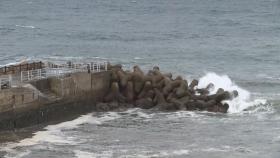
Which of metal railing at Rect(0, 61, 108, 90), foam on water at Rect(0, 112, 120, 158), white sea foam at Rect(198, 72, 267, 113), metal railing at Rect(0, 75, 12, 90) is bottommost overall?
foam on water at Rect(0, 112, 120, 158)

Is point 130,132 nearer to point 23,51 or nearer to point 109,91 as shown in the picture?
point 109,91

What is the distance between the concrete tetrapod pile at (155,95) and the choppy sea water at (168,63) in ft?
2.26

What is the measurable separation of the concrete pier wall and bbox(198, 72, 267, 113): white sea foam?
739 cm

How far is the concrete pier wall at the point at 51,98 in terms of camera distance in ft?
111

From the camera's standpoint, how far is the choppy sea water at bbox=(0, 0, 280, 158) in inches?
1261

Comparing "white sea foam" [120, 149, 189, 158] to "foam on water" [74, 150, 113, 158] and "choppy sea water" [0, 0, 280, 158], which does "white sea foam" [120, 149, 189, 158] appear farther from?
"foam on water" [74, 150, 113, 158]

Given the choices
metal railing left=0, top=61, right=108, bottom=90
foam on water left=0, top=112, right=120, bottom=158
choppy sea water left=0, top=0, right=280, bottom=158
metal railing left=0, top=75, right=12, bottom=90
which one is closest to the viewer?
foam on water left=0, top=112, right=120, bottom=158

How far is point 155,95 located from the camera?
39094 mm

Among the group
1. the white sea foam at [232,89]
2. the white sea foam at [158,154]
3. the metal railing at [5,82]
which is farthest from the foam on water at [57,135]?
the white sea foam at [232,89]

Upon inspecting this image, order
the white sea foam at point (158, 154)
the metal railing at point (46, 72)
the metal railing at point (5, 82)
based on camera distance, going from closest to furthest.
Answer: the white sea foam at point (158, 154)
the metal railing at point (5, 82)
the metal railing at point (46, 72)

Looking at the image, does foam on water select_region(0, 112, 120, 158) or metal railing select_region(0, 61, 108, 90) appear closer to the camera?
foam on water select_region(0, 112, 120, 158)

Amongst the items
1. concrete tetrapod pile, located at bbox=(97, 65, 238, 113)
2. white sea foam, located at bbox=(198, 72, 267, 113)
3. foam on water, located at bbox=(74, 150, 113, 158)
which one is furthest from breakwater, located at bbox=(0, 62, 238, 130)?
foam on water, located at bbox=(74, 150, 113, 158)

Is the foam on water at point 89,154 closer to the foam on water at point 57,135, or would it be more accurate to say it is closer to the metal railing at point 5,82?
the foam on water at point 57,135

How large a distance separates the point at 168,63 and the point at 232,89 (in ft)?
44.4
